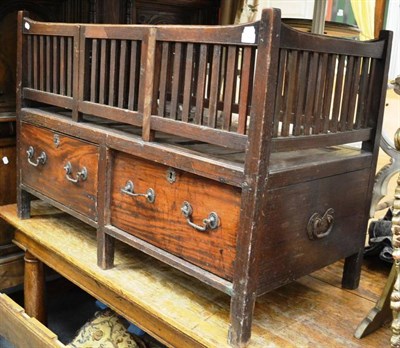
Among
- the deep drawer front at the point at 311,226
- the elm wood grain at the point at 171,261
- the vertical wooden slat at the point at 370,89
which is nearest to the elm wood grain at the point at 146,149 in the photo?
the deep drawer front at the point at 311,226

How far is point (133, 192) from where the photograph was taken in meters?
1.37

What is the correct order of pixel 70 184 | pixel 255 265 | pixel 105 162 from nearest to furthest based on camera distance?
pixel 255 265, pixel 105 162, pixel 70 184

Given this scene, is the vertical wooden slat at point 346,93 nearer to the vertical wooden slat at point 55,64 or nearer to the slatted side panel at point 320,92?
the slatted side panel at point 320,92

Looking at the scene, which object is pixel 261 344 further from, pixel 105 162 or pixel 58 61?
pixel 58 61

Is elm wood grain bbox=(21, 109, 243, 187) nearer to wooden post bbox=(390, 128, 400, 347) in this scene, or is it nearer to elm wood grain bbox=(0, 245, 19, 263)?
A: wooden post bbox=(390, 128, 400, 347)

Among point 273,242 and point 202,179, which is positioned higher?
point 202,179

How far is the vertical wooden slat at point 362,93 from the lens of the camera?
1.29 meters

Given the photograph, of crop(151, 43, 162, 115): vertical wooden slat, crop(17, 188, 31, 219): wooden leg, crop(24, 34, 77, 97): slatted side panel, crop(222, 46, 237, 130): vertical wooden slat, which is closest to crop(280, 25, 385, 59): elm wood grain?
crop(222, 46, 237, 130): vertical wooden slat

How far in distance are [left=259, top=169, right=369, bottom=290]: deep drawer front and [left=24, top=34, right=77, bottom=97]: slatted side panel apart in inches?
29.2

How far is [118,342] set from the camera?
5.44 ft

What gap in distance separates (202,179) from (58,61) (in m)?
0.70

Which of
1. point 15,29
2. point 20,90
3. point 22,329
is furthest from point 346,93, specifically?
point 15,29

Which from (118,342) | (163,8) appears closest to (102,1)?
(163,8)

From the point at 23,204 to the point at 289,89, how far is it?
109 cm
